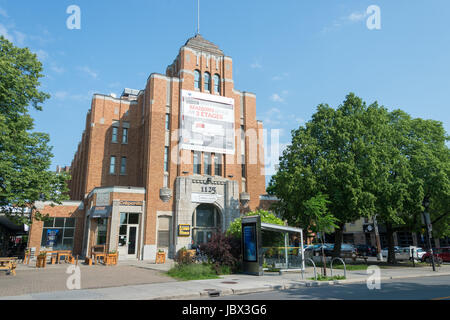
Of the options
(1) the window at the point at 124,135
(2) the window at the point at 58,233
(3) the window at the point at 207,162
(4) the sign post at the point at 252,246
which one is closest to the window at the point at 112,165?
(1) the window at the point at 124,135

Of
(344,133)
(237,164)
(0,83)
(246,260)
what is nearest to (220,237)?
(246,260)

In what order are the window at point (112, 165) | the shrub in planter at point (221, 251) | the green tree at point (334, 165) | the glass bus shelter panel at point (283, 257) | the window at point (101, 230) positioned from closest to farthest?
the shrub in planter at point (221, 251), the glass bus shelter panel at point (283, 257), the green tree at point (334, 165), the window at point (101, 230), the window at point (112, 165)

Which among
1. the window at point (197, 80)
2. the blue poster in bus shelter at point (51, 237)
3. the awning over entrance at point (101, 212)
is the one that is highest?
the window at point (197, 80)

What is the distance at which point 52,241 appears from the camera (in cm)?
3039

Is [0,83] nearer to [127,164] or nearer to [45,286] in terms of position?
[45,286]

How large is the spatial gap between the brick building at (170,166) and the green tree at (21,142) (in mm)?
10627

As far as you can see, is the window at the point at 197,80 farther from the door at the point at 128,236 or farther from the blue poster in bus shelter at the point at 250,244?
the blue poster in bus shelter at the point at 250,244

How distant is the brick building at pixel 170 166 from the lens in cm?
2952

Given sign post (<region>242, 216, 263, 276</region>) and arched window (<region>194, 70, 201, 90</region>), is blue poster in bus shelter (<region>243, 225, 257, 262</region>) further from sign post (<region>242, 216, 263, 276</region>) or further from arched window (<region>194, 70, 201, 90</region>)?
arched window (<region>194, 70, 201, 90</region>)

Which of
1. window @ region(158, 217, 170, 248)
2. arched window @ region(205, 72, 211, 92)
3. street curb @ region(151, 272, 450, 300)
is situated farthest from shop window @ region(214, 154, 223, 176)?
street curb @ region(151, 272, 450, 300)

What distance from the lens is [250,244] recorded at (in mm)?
17281
